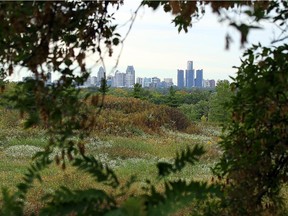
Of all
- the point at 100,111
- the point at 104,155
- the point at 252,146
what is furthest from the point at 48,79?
the point at 104,155

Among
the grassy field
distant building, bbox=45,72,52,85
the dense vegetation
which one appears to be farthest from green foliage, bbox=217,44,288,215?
the grassy field

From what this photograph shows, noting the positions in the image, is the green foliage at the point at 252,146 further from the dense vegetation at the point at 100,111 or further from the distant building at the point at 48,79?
the distant building at the point at 48,79

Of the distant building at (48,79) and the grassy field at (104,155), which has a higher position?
the distant building at (48,79)

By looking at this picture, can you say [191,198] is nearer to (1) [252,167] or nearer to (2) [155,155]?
(1) [252,167]

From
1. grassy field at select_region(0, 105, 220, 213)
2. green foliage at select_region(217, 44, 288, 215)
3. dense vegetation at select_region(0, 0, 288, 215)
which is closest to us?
dense vegetation at select_region(0, 0, 288, 215)

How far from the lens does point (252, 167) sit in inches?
223

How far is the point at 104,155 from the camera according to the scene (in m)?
22.6

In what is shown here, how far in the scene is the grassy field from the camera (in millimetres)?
15458

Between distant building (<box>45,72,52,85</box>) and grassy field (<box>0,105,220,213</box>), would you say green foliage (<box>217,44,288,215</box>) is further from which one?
grassy field (<box>0,105,220,213</box>)

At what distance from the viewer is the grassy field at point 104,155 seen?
1546 cm

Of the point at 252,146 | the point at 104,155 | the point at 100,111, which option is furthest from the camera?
the point at 104,155

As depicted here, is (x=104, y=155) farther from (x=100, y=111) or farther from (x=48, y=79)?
(x=48, y=79)

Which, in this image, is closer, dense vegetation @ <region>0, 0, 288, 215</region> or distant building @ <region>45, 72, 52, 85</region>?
dense vegetation @ <region>0, 0, 288, 215</region>

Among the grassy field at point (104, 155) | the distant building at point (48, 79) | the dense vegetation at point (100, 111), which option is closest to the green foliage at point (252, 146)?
the dense vegetation at point (100, 111)
